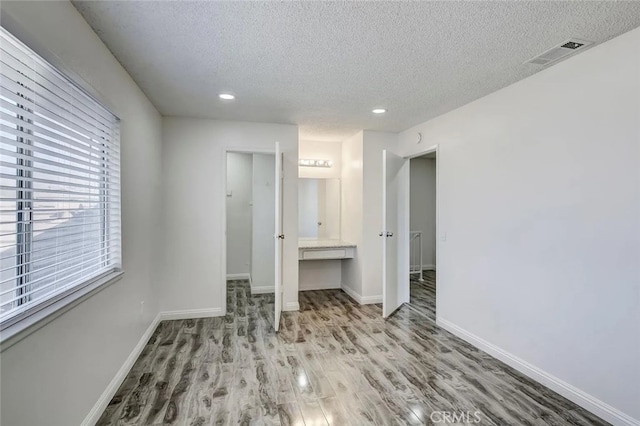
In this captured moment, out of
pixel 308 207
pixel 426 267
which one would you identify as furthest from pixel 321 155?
pixel 426 267

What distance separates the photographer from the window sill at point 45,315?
4.17ft

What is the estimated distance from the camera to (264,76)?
271 cm

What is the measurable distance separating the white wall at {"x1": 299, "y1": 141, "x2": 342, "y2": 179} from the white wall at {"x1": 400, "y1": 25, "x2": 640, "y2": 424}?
2236 mm

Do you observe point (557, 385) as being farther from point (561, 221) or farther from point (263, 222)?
point (263, 222)

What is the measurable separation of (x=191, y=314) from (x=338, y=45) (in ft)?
11.1

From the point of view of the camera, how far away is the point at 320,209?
5.45m

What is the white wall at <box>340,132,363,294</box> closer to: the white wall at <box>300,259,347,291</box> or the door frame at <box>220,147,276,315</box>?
the white wall at <box>300,259,347,291</box>

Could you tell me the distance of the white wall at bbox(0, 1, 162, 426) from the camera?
4.52 feet

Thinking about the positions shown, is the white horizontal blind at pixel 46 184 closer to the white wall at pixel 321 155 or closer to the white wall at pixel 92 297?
the white wall at pixel 92 297

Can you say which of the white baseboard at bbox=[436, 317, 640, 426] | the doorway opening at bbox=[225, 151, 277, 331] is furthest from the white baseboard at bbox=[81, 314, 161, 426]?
the white baseboard at bbox=[436, 317, 640, 426]

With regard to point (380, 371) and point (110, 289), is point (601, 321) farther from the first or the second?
point (110, 289)

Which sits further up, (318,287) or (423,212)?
(423,212)

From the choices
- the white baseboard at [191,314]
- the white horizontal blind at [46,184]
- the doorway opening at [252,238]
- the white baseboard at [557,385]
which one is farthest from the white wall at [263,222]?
the white baseboard at [557,385]

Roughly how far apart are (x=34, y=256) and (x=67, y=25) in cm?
120
